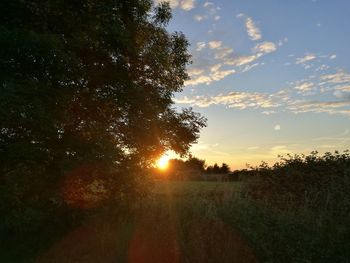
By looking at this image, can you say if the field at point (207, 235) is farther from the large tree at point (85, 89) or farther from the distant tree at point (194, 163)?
the distant tree at point (194, 163)

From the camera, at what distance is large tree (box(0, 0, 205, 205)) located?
45.5ft

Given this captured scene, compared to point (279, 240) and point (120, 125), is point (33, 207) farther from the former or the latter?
point (279, 240)

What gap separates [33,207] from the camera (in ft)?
50.6

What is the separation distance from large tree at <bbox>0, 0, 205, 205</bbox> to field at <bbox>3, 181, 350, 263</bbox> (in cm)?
225

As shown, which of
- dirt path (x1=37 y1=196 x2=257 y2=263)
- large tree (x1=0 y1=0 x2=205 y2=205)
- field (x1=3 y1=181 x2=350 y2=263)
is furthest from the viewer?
large tree (x1=0 y1=0 x2=205 y2=205)

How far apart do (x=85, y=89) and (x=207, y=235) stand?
295 inches

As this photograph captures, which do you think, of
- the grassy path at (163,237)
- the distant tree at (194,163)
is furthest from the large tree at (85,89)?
the distant tree at (194,163)

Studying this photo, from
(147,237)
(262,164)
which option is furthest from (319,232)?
(262,164)

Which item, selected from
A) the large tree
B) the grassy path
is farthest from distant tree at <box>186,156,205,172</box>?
the grassy path

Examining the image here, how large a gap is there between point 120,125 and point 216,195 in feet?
16.5

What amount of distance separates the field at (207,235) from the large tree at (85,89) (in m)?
2.25

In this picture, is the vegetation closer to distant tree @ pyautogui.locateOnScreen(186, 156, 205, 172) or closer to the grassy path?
the grassy path

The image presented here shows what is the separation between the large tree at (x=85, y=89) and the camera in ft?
45.5

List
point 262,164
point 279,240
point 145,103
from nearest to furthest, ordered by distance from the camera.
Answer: point 279,240 < point 145,103 < point 262,164
